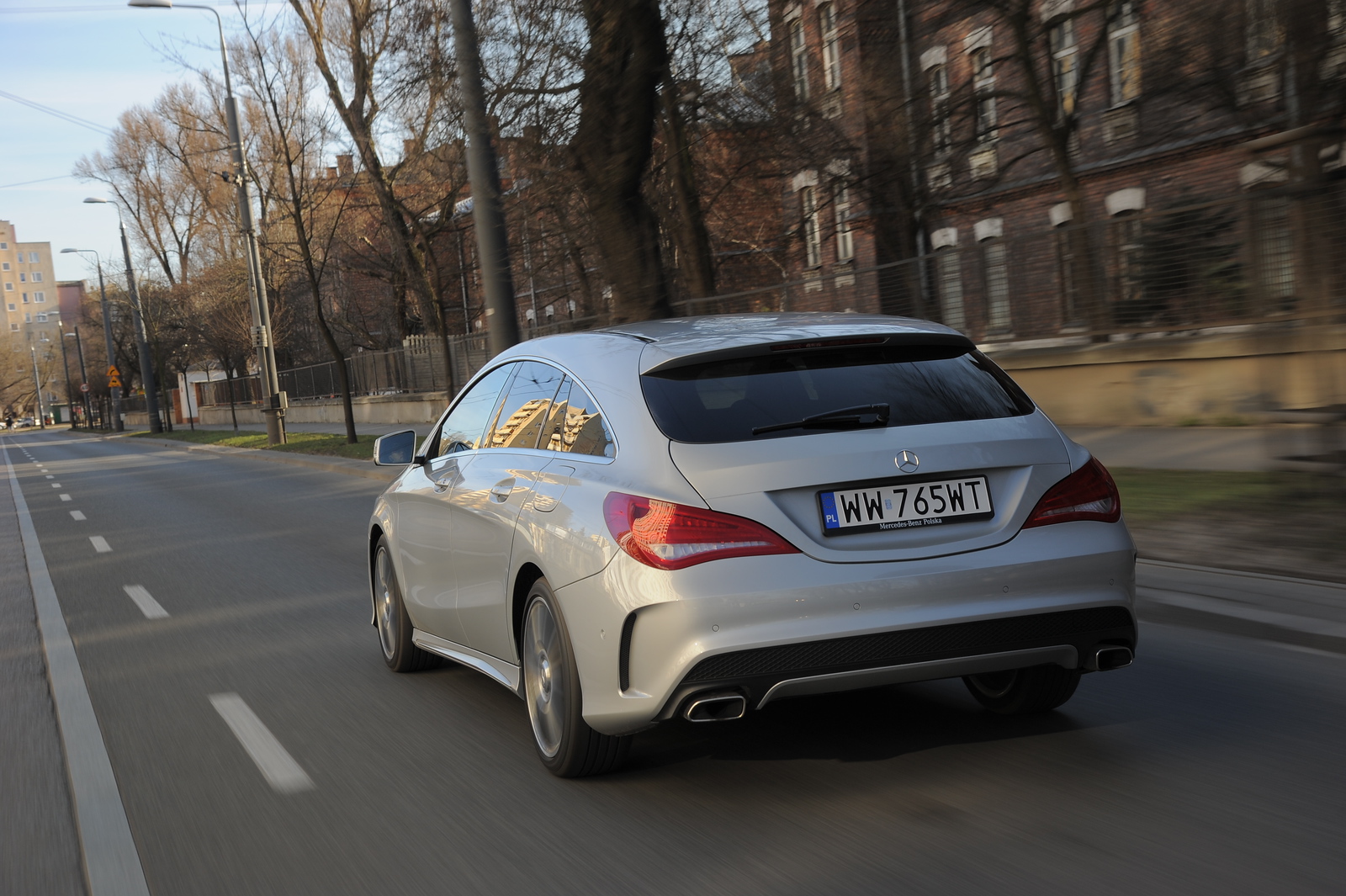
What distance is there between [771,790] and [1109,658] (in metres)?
1.16

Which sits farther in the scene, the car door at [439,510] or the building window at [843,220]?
the building window at [843,220]

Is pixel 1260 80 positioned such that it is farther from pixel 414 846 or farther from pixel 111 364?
pixel 111 364

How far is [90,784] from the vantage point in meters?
5.07

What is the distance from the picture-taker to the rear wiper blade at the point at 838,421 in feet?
14.0

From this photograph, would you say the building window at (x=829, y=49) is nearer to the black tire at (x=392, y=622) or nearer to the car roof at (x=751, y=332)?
the black tire at (x=392, y=622)

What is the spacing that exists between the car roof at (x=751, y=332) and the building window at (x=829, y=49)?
19.6 m

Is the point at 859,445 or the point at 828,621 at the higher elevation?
the point at 859,445

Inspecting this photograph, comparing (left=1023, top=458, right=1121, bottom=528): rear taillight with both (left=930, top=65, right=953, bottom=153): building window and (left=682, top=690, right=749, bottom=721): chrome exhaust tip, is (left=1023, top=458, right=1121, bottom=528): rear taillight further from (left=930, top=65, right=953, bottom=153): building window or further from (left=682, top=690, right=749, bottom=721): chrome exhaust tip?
(left=930, top=65, right=953, bottom=153): building window

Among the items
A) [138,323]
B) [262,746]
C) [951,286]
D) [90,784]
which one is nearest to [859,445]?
[262,746]

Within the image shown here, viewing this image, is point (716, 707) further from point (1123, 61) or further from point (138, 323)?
point (138, 323)

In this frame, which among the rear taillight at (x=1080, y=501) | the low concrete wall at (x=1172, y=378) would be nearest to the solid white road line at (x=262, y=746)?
the rear taillight at (x=1080, y=501)

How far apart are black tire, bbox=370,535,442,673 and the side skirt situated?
0.12 metres

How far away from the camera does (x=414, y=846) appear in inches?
161

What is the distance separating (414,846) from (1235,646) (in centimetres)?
375
